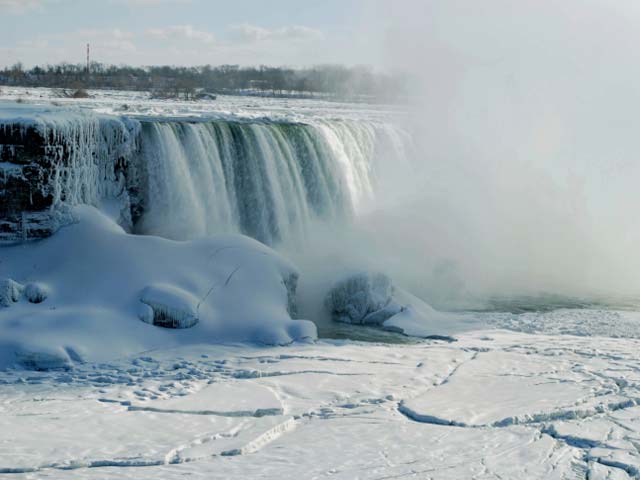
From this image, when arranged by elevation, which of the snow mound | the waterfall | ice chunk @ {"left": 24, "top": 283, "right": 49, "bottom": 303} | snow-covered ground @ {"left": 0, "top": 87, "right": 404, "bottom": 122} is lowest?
the snow mound

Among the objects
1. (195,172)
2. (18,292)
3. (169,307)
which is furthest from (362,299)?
(18,292)

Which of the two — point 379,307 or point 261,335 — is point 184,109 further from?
point 261,335

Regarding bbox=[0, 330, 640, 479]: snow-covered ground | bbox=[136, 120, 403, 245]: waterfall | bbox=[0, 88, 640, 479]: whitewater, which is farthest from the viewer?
bbox=[136, 120, 403, 245]: waterfall

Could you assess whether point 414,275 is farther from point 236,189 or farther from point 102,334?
point 102,334

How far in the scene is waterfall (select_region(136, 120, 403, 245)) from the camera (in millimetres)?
13562

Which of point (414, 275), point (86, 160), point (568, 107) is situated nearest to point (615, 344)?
point (414, 275)

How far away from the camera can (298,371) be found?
8805mm

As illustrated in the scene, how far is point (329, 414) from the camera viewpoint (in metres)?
7.45

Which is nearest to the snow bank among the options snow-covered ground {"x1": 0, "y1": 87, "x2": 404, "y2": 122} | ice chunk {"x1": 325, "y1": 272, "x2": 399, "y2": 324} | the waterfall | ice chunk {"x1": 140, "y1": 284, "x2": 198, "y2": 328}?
ice chunk {"x1": 140, "y1": 284, "x2": 198, "y2": 328}

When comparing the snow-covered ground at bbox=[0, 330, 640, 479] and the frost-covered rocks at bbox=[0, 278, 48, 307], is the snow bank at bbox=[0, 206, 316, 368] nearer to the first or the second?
the frost-covered rocks at bbox=[0, 278, 48, 307]

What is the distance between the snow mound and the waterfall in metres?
2.83

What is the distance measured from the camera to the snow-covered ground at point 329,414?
624 centimetres

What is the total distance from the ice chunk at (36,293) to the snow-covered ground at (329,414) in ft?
4.99

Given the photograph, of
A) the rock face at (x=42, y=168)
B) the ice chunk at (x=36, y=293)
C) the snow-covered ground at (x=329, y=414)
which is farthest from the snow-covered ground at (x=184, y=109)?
the snow-covered ground at (x=329, y=414)
